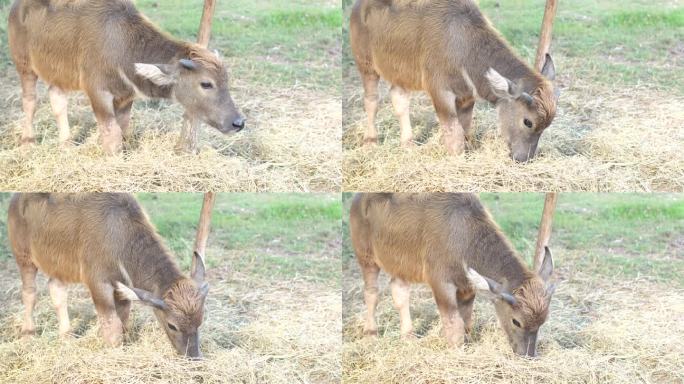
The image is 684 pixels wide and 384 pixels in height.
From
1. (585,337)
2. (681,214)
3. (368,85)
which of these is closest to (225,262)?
(368,85)

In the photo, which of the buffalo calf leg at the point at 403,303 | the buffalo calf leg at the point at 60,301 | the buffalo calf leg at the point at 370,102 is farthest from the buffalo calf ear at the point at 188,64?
the buffalo calf leg at the point at 403,303

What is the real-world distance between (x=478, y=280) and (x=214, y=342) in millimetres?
2020

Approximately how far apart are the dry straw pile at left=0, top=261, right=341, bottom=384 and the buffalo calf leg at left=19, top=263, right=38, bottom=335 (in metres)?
0.06

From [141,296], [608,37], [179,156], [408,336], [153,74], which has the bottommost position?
[408,336]

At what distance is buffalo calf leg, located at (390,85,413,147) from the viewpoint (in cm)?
870

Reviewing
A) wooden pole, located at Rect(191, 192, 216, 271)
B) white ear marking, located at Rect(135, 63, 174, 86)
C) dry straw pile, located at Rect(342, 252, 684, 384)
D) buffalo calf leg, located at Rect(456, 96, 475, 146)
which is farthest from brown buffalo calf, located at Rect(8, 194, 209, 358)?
buffalo calf leg, located at Rect(456, 96, 475, 146)

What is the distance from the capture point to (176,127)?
8688mm

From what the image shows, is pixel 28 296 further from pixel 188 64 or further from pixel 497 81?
pixel 497 81

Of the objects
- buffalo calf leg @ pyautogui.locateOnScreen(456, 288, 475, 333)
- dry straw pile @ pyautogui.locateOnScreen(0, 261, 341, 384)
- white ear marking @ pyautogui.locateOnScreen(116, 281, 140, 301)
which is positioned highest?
white ear marking @ pyautogui.locateOnScreen(116, 281, 140, 301)

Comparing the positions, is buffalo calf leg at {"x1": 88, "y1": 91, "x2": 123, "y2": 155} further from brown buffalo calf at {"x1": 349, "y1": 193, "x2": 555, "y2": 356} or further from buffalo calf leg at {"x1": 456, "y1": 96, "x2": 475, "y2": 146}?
buffalo calf leg at {"x1": 456, "y1": 96, "x2": 475, "y2": 146}

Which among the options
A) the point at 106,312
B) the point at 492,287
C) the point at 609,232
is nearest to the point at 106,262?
the point at 106,312

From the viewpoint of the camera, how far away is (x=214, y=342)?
29.3 feet

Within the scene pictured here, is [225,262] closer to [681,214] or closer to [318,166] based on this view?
[318,166]

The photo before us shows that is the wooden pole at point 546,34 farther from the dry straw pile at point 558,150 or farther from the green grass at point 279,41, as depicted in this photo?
the green grass at point 279,41
